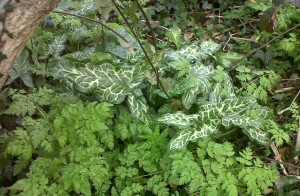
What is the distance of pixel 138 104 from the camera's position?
92.0 inches

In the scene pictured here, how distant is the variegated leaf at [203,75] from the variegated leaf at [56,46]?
888mm

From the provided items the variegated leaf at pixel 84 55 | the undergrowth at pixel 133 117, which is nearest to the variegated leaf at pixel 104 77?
the undergrowth at pixel 133 117

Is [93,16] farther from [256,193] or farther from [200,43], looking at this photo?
[256,193]

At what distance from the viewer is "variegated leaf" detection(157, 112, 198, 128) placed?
7.32 ft

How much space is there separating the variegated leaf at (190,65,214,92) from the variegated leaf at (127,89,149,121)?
1.19 feet

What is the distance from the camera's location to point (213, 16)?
361cm

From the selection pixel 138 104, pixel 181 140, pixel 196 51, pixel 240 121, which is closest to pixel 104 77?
pixel 138 104

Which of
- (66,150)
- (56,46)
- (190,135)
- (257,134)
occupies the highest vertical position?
(56,46)

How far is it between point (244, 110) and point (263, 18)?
1.78 feet

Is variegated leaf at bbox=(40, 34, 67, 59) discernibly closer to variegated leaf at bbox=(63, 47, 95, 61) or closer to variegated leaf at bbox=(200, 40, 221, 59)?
variegated leaf at bbox=(63, 47, 95, 61)

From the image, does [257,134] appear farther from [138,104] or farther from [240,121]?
[138,104]

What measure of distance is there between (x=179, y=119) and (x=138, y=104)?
256mm

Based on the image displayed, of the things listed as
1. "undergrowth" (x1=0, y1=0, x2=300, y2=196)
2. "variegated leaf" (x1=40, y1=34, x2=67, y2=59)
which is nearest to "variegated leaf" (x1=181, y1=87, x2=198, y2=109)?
"undergrowth" (x1=0, y1=0, x2=300, y2=196)

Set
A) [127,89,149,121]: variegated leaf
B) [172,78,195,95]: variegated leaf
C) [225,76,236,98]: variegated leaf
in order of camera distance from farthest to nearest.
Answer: [225,76,236,98]: variegated leaf
[172,78,195,95]: variegated leaf
[127,89,149,121]: variegated leaf
